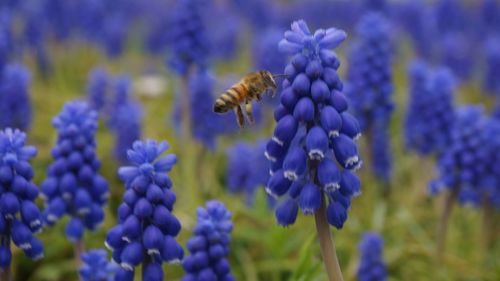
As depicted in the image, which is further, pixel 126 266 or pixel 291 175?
pixel 126 266

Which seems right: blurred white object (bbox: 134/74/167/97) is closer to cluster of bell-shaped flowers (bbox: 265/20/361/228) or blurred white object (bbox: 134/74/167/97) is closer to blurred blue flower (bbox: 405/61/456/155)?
blurred blue flower (bbox: 405/61/456/155)

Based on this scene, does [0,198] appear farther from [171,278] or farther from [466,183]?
[466,183]

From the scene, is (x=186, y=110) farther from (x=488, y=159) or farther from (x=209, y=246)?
(x=209, y=246)

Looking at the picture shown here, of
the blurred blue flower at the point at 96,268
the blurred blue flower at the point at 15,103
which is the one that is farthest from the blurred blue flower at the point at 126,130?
the blurred blue flower at the point at 96,268

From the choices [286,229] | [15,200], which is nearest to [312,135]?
[15,200]

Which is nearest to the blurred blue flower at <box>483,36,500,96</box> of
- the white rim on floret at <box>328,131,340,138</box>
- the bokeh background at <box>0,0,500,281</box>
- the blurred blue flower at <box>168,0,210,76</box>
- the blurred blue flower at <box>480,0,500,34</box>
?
the bokeh background at <box>0,0,500,281</box>

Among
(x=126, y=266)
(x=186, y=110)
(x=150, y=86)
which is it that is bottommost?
(x=126, y=266)
